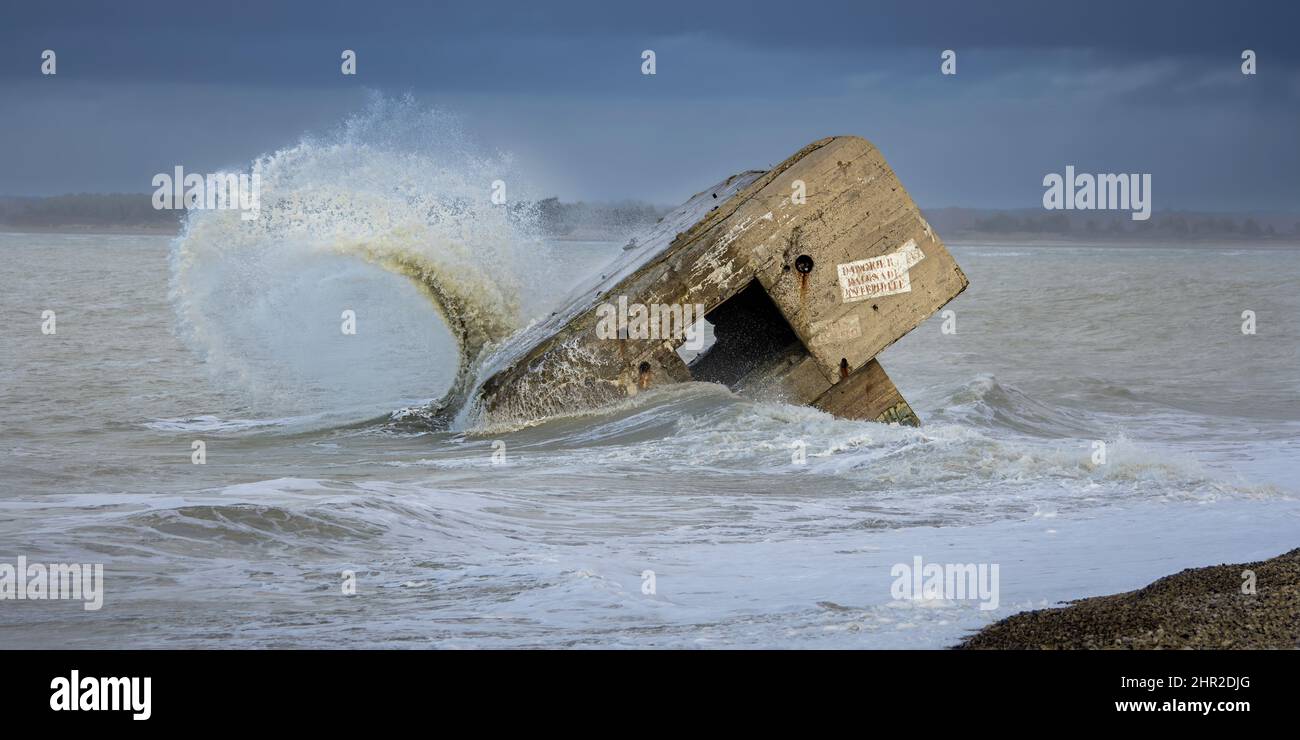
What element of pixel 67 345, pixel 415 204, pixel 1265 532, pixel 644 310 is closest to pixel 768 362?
pixel 644 310

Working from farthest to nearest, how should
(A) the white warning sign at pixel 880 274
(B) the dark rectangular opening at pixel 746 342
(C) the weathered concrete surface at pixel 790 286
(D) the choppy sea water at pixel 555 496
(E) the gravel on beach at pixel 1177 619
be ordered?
(B) the dark rectangular opening at pixel 746 342 < (A) the white warning sign at pixel 880 274 < (C) the weathered concrete surface at pixel 790 286 < (D) the choppy sea water at pixel 555 496 < (E) the gravel on beach at pixel 1177 619

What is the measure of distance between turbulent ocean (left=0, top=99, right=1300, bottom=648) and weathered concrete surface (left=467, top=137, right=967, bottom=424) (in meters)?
0.32

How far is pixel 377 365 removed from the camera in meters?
16.8

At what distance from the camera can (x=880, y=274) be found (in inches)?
423

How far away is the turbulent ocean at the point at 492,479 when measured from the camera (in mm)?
6043

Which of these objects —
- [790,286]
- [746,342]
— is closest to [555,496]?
[790,286]

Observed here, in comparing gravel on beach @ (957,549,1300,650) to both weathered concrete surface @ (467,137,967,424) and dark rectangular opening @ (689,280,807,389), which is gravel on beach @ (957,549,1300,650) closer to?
weathered concrete surface @ (467,137,967,424)

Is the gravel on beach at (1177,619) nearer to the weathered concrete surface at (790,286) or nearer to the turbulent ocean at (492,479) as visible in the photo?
the turbulent ocean at (492,479)

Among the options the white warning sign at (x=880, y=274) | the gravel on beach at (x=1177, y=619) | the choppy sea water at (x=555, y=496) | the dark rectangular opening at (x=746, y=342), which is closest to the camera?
the gravel on beach at (x=1177, y=619)

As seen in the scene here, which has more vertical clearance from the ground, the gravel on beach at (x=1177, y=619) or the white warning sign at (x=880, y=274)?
the white warning sign at (x=880, y=274)

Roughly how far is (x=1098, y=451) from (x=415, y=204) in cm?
653

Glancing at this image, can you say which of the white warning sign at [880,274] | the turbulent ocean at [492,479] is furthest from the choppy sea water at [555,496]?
the white warning sign at [880,274]

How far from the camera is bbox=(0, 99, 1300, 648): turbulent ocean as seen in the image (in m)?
6.04
